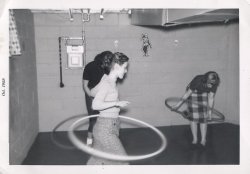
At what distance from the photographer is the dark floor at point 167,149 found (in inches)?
60.9

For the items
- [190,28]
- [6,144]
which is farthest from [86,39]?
[6,144]

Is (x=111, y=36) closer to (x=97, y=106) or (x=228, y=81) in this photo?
(x=228, y=81)

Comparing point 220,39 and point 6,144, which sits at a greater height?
point 220,39

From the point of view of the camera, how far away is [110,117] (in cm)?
101

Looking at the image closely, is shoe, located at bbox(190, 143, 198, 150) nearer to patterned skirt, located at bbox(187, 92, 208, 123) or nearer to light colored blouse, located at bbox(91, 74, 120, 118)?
patterned skirt, located at bbox(187, 92, 208, 123)

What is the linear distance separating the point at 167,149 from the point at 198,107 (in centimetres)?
35

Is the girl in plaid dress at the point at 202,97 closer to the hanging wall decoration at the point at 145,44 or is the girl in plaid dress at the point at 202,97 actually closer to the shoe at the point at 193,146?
the shoe at the point at 193,146

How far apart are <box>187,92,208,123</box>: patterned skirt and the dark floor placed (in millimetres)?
182

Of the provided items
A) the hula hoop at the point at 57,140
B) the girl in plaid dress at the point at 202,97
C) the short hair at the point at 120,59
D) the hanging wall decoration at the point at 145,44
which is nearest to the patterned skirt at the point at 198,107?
the girl in plaid dress at the point at 202,97

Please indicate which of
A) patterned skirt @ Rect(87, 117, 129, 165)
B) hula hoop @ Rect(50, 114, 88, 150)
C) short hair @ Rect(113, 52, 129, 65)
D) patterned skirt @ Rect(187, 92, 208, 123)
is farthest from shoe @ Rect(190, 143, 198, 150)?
short hair @ Rect(113, 52, 129, 65)

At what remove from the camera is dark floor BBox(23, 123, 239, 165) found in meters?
1.55

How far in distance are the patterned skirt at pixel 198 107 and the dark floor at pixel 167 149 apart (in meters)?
0.18
